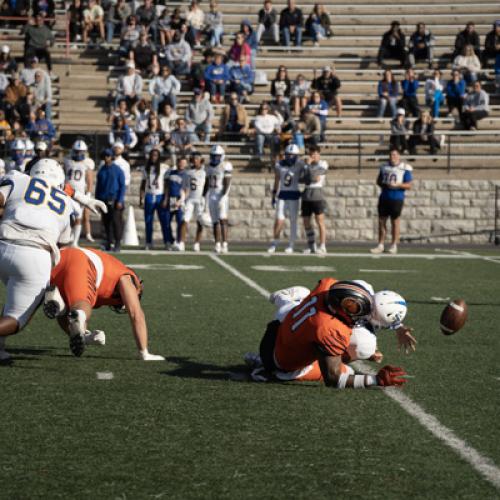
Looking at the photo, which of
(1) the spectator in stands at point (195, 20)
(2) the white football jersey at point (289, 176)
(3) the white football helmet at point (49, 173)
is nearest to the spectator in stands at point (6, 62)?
(1) the spectator in stands at point (195, 20)

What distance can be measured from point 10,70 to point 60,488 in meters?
23.3

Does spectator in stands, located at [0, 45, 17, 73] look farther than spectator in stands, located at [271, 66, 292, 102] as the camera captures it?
Yes

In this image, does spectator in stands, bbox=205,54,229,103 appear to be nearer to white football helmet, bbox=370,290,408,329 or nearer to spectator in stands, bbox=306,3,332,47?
spectator in stands, bbox=306,3,332,47

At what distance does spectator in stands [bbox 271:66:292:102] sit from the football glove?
1981 centimetres

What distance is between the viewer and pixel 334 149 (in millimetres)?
25734

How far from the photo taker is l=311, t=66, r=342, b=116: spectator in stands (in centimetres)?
2645

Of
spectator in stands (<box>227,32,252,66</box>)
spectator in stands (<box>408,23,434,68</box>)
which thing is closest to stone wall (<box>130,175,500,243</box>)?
spectator in stands (<box>227,32,252,66</box>)

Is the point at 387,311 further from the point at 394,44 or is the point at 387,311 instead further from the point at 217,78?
the point at 394,44

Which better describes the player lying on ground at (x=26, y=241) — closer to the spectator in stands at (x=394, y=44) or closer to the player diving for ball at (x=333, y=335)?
the player diving for ball at (x=333, y=335)

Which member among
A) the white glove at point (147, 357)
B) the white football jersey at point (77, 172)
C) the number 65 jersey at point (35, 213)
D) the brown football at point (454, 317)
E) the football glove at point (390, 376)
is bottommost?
the white football jersey at point (77, 172)

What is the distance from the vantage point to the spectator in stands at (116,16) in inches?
1148

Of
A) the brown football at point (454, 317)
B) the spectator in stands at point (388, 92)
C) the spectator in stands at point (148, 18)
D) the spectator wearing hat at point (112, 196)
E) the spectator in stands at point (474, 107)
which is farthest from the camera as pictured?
the spectator in stands at point (148, 18)

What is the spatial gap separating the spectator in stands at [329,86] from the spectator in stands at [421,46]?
264 cm

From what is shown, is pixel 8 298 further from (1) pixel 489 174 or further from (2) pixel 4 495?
(1) pixel 489 174
